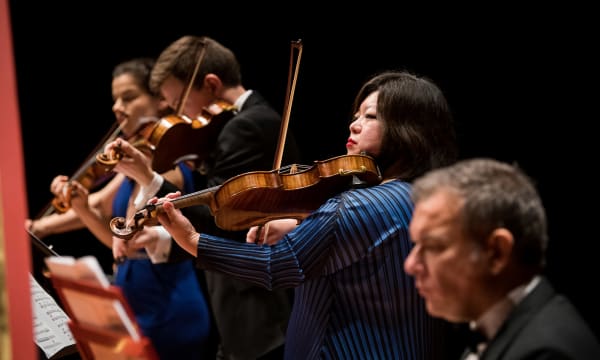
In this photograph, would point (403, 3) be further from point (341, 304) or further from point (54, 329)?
point (54, 329)

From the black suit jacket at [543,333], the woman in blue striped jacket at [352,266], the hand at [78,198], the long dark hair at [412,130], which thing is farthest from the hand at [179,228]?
the hand at [78,198]

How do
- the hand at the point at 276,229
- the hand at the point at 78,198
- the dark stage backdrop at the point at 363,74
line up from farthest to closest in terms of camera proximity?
the hand at the point at 78,198
the dark stage backdrop at the point at 363,74
the hand at the point at 276,229

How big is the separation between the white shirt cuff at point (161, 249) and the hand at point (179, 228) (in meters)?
0.94

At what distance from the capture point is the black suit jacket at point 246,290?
3.21 metres

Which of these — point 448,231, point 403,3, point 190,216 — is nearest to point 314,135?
point 403,3

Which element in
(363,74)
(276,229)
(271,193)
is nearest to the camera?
(271,193)

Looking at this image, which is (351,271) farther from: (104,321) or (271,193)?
(104,321)

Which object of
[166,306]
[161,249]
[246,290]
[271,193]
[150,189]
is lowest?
[166,306]

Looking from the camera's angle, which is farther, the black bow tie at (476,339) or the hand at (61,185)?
the hand at (61,185)

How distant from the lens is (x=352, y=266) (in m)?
2.18

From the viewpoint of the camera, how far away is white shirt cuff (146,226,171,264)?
3.13m

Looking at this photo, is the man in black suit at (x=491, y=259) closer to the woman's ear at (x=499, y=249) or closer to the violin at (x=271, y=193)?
the woman's ear at (x=499, y=249)

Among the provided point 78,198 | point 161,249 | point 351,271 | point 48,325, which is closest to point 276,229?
point 351,271

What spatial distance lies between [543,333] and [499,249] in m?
0.16
